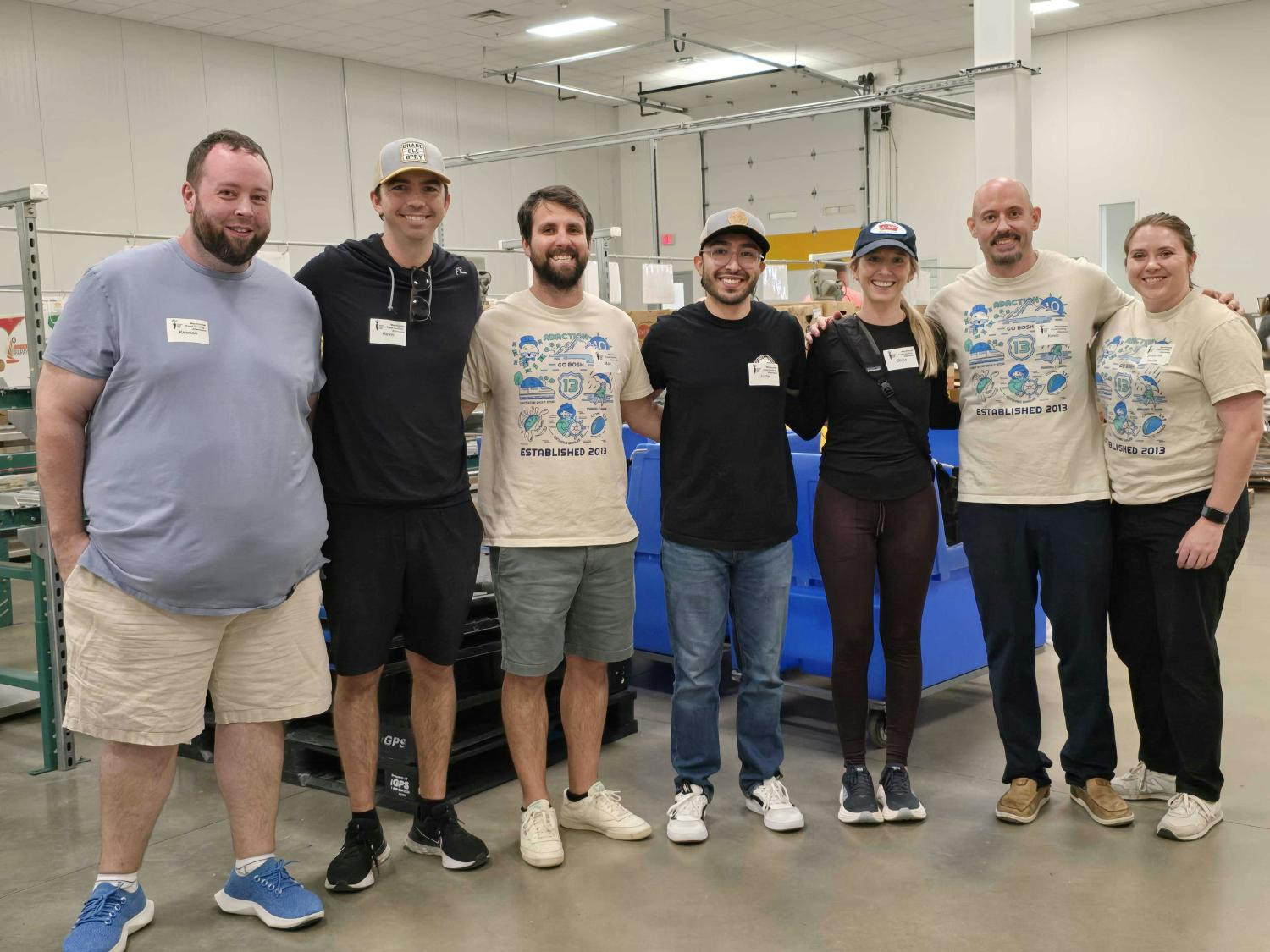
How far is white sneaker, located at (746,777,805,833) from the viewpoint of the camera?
3031 millimetres

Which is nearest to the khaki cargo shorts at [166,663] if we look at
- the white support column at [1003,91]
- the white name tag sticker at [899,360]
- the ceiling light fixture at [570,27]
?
the white name tag sticker at [899,360]

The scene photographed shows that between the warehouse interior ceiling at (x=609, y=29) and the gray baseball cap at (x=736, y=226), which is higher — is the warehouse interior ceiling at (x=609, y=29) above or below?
above

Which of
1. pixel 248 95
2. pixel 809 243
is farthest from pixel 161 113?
pixel 809 243

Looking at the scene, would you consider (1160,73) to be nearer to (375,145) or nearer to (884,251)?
(375,145)

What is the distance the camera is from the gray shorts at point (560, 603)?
2.87m

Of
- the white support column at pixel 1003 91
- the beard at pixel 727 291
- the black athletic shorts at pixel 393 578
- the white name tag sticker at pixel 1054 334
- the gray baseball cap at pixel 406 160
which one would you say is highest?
the white support column at pixel 1003 91

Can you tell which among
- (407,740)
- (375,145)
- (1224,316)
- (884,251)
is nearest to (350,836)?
(407,740)

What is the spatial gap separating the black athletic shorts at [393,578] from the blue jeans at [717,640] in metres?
0.57

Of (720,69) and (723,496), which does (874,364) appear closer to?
A: (723,496)

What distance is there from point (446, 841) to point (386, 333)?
1264 millimetres

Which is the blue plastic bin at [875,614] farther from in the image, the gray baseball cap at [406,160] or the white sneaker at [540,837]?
the gray baseball cap at [406,160]

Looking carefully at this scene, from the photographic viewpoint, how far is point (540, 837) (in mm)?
2904

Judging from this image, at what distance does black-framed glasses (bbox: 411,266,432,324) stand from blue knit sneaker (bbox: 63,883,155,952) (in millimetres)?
1403

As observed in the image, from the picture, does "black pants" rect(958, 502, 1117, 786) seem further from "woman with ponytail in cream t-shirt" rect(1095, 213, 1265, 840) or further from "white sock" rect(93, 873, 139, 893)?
"white sock" rect(93, 873, 139, 893)
